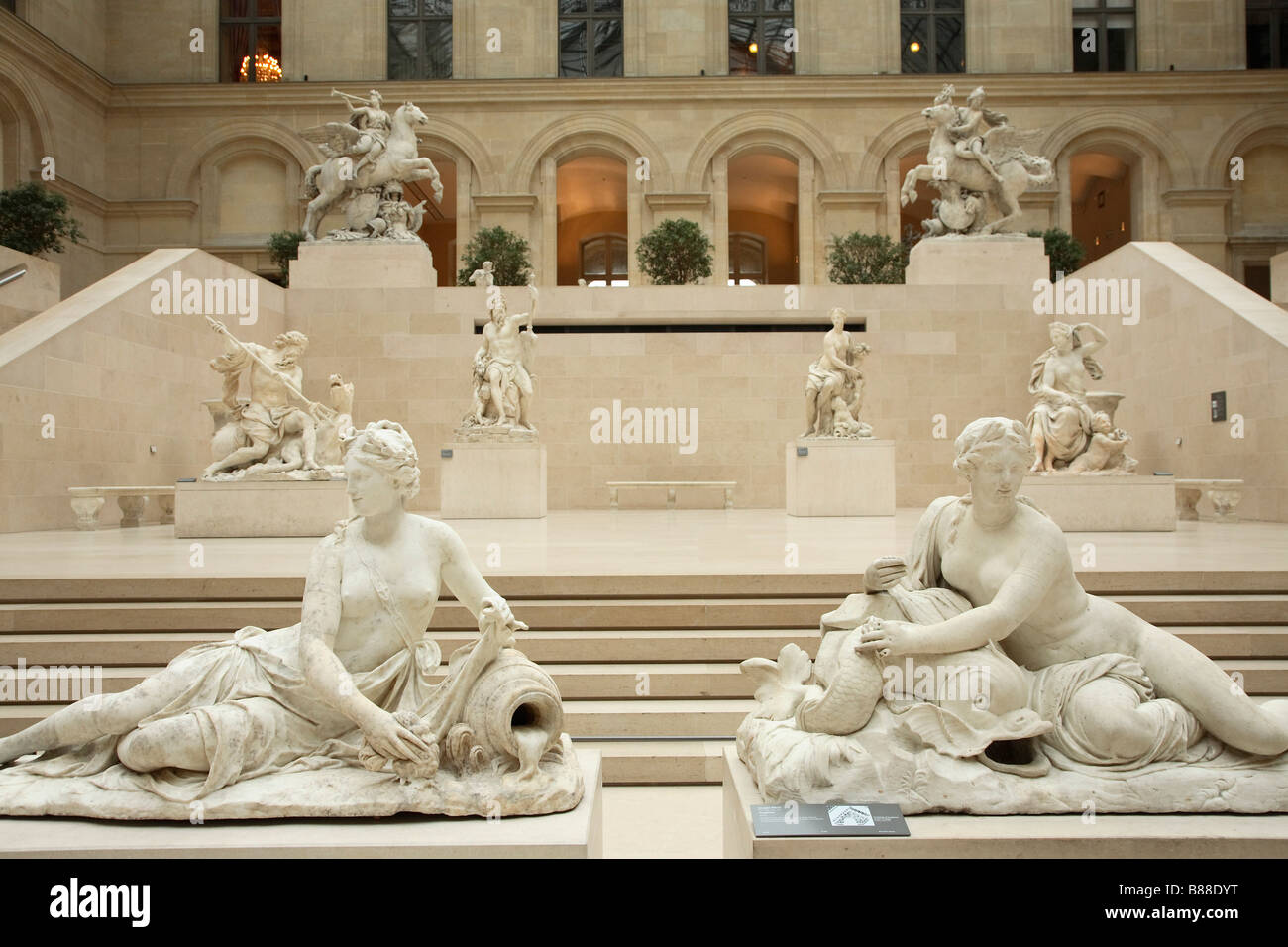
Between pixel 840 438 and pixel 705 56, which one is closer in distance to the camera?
pixel 840 438

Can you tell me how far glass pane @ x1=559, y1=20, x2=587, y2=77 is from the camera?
87.1ft

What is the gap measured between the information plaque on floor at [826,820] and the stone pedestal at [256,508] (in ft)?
27.1

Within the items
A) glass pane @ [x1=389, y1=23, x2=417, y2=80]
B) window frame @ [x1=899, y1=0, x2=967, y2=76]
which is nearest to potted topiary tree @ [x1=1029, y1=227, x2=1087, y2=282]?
window frame @ [x1=899, y1=0, x2=967, y2=76]

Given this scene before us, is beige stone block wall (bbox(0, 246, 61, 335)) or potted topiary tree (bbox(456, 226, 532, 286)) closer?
beige stone block wall (bbox(0, 246, 61, 335))

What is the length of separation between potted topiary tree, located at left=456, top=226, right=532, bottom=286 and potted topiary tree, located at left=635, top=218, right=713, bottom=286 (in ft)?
7.74

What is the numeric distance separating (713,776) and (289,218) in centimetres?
2392

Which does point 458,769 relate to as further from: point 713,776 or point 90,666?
point 90,666

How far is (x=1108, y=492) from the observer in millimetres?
11070

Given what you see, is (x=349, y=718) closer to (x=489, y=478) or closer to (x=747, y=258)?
(x=489, y=478)

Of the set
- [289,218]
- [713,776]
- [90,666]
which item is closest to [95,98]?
[289,218]

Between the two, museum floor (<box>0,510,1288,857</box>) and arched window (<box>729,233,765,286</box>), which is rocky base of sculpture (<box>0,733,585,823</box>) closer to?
museum floor (<box>0,510,1288,857</box>)

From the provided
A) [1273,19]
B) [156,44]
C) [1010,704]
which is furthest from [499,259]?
[1273,19]

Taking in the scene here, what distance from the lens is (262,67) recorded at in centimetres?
2670

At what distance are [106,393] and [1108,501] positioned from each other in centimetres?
1191
